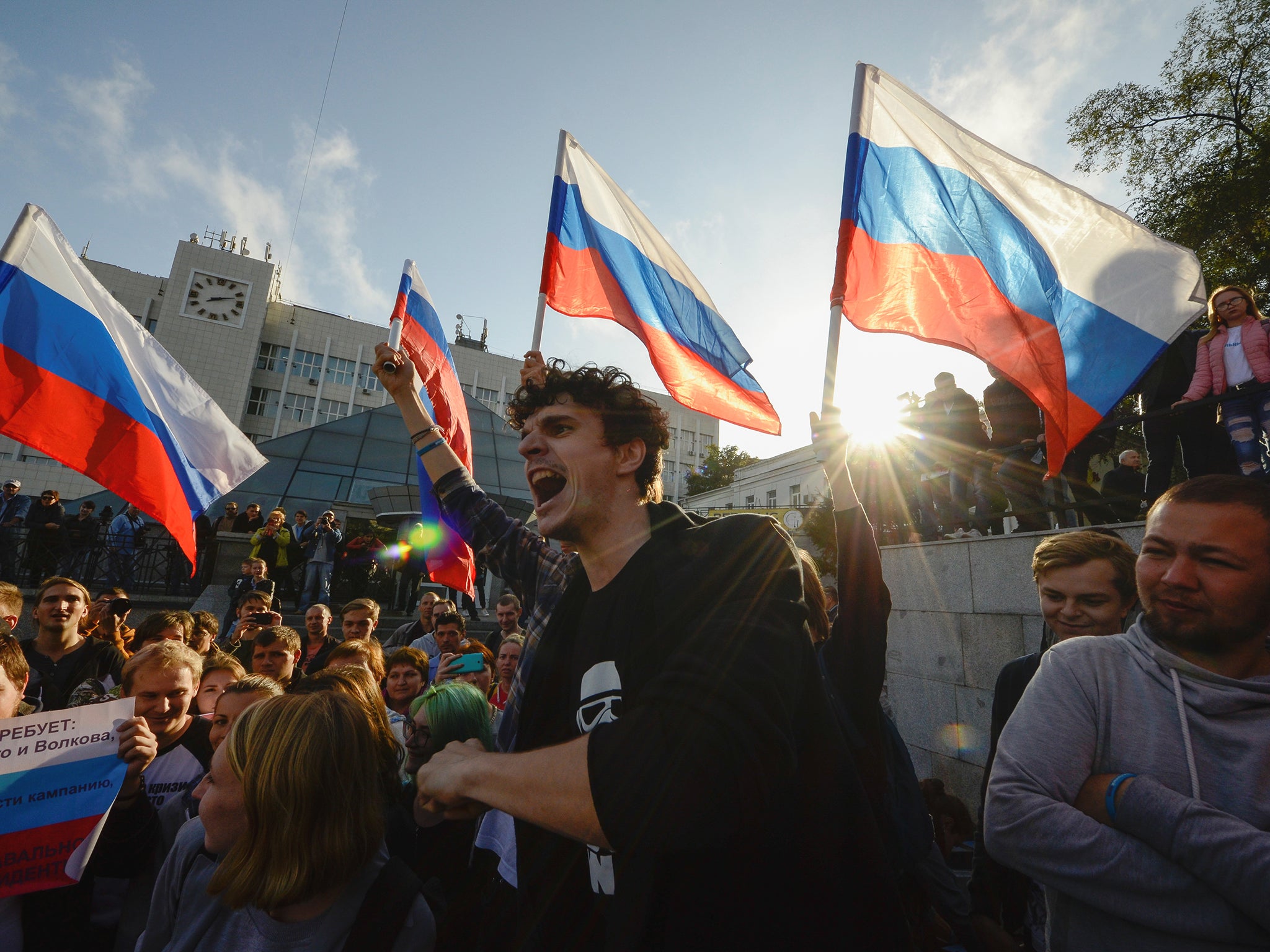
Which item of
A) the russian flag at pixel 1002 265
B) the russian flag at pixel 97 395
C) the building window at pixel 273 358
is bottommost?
the russian flag at pixel 97 395

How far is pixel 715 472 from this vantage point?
2245 inches

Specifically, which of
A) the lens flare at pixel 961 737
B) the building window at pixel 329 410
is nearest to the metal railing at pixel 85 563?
the lens flare at pixel 961 737

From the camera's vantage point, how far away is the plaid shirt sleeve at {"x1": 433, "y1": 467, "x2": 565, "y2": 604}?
2568 mm

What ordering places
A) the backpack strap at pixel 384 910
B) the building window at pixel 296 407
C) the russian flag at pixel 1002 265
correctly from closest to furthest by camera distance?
the backpack strap at pixel 384 910 → the russian flag at pixel 1002 265 → the building window at pixel 296 407

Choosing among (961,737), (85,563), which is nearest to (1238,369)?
(961,737)

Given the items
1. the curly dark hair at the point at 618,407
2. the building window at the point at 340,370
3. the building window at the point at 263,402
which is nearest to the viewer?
the curly dark hair at the point at 618,407

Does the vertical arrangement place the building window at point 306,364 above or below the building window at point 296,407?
above

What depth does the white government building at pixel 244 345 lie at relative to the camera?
39906 mm

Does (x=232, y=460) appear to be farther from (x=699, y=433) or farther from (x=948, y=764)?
(x=699, y=433)

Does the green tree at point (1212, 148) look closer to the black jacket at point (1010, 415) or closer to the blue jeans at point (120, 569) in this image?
the black jacket at point (1010, 415)

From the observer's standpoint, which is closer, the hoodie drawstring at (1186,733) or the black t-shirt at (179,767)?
the hoodie drawstring at (1186,733)

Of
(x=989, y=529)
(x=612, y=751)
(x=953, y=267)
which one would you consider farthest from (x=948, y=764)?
(x=612, y=751)

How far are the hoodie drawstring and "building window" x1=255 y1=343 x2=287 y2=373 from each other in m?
50.0

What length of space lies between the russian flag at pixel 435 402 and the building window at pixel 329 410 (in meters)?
43.5
